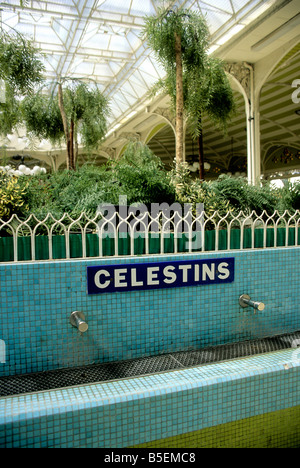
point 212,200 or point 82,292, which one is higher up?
point 212,200

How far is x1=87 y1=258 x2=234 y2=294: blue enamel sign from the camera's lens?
3084 mm

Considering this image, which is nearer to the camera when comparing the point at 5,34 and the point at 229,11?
the point at 5,34

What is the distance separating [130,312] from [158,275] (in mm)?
435

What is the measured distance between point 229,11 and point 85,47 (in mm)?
5292

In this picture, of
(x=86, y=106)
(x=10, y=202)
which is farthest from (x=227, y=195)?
(x=86, y=106)

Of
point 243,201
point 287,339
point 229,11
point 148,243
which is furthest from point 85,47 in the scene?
point 287,339

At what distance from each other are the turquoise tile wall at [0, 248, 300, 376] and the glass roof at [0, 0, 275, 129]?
513 centimetres

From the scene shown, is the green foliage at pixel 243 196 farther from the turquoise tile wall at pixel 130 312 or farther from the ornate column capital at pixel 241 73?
the ornate column capital at pixel 241 73

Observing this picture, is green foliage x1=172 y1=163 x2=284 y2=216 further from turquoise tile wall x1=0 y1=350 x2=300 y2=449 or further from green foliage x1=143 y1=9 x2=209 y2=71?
turquoise tile wall x1=0 y1=350 x2=300 y2=449

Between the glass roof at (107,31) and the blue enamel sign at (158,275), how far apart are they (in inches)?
204

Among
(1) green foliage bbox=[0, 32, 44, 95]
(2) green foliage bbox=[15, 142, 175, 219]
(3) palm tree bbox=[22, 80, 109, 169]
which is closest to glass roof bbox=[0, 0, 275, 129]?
(1) green foliage bbox=[0, 32, 44, 95]

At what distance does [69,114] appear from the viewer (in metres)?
8.86

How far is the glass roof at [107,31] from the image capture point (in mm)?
8500

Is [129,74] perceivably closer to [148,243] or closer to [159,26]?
[159,26]
